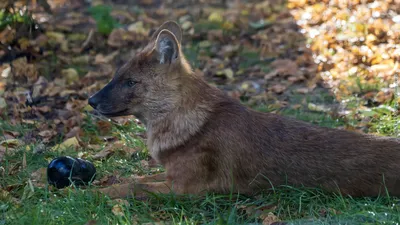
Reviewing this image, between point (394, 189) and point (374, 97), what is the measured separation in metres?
2.47

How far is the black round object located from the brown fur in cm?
39

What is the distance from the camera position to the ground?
4.59 meters

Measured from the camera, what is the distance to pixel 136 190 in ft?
15.8

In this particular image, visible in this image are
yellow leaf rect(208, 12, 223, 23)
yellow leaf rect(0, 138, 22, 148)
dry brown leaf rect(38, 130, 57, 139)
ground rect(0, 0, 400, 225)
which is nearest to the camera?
ground rect(0, 0, 400, 225)

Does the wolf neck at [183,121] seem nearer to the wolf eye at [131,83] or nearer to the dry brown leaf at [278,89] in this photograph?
the wolf eye at [131,83]

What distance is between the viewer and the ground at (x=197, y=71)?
4.59 meters

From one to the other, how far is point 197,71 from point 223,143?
11.9ft

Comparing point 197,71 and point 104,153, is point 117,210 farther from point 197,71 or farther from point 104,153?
point 197,71

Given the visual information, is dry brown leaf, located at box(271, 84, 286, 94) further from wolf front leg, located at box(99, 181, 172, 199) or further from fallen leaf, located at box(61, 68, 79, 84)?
wolf front leg, located at box(99, 181, 172, 199)

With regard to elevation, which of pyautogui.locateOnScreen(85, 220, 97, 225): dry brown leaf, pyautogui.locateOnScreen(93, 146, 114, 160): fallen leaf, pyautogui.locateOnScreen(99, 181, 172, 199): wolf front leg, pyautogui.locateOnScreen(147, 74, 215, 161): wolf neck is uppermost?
pyautogui.locateOnScreen(147, 74, 215, 161): wolf neck

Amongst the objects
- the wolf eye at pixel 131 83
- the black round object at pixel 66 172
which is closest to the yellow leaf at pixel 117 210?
the black round object at pixel 66 172

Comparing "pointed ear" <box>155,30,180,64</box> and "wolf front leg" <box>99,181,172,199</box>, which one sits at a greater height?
"pointed ear" <box>155,30,180,64</box>

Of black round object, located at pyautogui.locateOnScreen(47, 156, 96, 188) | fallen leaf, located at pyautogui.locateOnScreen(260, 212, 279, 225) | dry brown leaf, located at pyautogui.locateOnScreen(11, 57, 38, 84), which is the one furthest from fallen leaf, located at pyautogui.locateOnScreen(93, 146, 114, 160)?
dry brown leaf, located at pyautogui.locateOnScreen(11, 57, 38, 84)

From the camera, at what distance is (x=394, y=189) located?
4.73m
